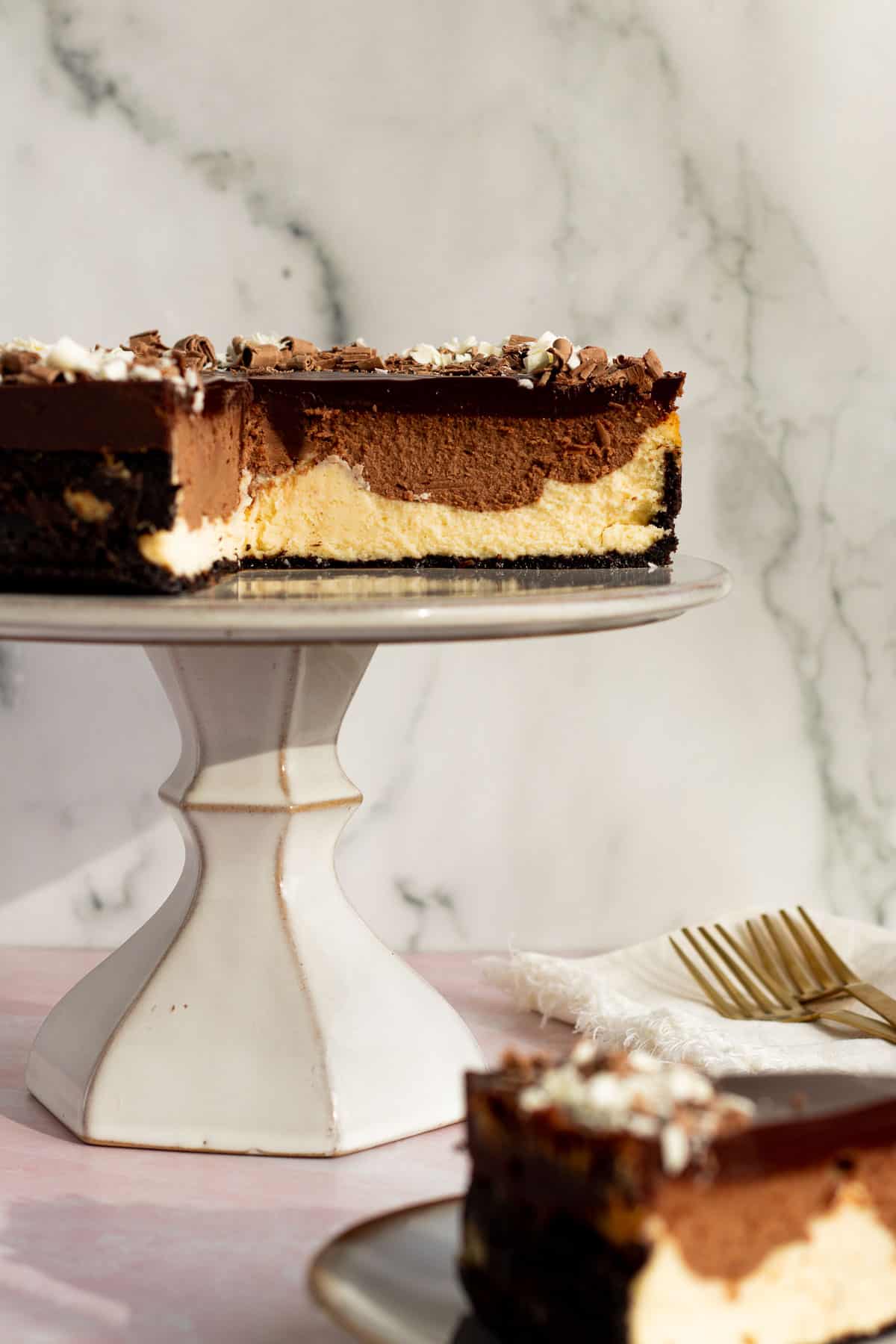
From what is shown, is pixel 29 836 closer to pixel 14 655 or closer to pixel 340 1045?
pixel 14 655

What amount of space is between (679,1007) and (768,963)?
0.35 feet

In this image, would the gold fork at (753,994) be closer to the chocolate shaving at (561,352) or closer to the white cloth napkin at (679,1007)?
the white cloth napkin at (679,1007)

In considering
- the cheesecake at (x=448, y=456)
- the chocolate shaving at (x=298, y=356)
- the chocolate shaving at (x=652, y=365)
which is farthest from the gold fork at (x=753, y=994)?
the chocolate shaving at (x=298, y=356)

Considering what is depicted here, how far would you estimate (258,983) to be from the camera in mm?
1302

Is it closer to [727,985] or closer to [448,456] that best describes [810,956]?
[727,985]

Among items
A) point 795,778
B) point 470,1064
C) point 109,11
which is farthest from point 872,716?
point 109,11

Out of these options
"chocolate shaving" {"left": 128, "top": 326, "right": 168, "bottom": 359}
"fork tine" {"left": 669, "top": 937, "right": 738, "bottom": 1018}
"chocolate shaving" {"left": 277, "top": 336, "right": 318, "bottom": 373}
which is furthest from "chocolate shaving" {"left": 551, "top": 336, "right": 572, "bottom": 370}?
"fork tine" {"left": 669, "top": 937, "right": 738, "bottom": 1018}

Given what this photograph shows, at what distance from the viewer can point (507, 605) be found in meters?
1.03

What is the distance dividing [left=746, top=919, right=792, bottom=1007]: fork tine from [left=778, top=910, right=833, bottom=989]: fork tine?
0.10ft

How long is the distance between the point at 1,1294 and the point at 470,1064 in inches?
17.3

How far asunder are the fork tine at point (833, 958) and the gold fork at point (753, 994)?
0.03 metres

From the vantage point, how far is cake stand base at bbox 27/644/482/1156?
1273 millimetres

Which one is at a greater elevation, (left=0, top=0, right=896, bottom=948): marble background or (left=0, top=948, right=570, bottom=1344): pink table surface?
(left=0, top=0, right=896, bottom=948): marble background

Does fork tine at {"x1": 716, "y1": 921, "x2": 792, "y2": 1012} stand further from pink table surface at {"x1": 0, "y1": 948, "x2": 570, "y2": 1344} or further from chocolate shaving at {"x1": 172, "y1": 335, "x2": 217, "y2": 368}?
chocolate shaving at {"x1": 172, "y1": 335, "x2": 217, "y2": 368}
